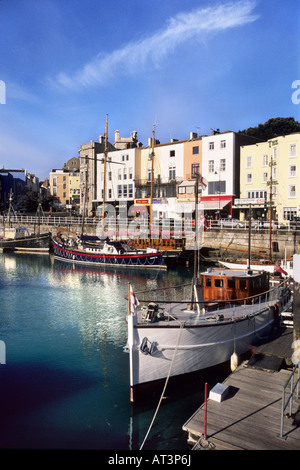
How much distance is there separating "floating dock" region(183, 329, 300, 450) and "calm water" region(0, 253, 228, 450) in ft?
3.86

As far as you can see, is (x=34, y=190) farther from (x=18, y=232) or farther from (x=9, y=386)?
(x=9, y=386)

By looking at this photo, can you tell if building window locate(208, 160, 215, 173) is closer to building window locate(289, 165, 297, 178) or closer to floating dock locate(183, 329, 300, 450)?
building window locate(289, 165, 297, 178)

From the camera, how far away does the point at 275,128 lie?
79.3m

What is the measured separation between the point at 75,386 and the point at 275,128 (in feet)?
256

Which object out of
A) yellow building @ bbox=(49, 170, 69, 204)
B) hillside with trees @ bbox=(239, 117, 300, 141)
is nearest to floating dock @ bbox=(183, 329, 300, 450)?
hillside with trees @ bbox=(239, 117, 300, 141)

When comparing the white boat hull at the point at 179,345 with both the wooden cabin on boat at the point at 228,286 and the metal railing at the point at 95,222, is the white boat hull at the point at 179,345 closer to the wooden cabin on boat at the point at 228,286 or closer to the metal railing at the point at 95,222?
the wooden cabin on boat at the point at 228,286

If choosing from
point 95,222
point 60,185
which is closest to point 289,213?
point 95,222

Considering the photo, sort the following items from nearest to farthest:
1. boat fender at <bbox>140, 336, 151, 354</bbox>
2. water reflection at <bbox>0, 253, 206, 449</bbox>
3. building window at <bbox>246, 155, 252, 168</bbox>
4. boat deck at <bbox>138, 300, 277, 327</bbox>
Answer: water reflection at <bbox>0, 253, 206, 449</bbox> < boat fender at <bbox>140, 336, 151, 354</bbox> < boat deck at <bbox>138, 300, 277, 327</bbox> < building window at <bbox>246, 155, 252, 168</bbox>

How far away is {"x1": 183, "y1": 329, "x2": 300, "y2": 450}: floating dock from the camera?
28.9 feet

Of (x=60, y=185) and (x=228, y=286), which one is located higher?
(x=60, y=185)

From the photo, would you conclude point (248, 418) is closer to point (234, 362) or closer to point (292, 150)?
point (234, 362)

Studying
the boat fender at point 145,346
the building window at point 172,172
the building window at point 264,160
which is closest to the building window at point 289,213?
the building window at point 264,160

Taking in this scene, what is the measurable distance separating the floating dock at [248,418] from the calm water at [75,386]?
1177 millimetres
